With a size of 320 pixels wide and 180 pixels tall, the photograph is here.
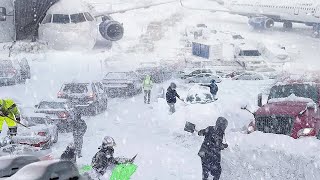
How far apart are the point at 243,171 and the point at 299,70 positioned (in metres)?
21.7

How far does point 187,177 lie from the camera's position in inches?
474

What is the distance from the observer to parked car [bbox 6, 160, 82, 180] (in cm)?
689

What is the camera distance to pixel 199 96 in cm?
2072

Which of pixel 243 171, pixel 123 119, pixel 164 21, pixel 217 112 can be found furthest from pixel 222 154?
pixel 164 21

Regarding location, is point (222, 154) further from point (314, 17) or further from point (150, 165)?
point (314, 17)

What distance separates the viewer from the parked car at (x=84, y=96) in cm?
1834

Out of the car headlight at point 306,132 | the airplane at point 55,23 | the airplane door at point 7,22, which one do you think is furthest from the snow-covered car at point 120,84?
the car headlight at point 306,132

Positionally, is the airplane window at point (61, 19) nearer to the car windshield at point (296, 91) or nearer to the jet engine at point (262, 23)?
the car windshield at point (296, 91)

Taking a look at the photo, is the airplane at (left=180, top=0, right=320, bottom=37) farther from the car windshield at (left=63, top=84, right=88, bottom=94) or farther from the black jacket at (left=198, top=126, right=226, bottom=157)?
the black jacket at (left=198, top=126, right=226, bottom=157)

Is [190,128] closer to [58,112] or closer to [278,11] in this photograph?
[58,112]

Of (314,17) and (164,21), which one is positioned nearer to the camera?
(314,17)

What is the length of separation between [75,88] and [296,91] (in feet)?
29.1

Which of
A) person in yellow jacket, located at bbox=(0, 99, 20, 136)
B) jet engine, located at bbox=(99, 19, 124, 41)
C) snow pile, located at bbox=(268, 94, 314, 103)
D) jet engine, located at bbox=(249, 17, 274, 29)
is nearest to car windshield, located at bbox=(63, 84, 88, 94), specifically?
person in yellow jacket, located at bbox=(0, 99, 20, 136)

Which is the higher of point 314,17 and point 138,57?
point 314,17
